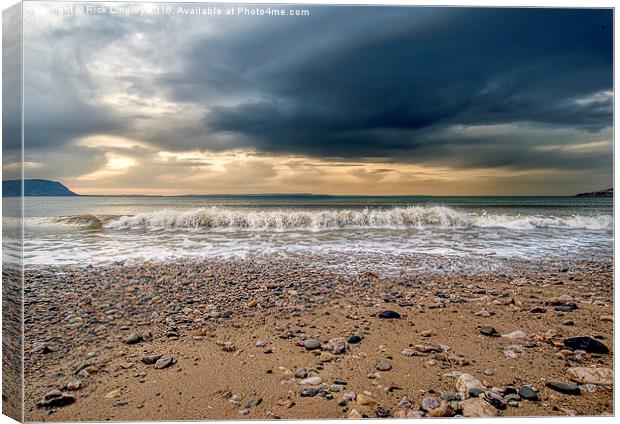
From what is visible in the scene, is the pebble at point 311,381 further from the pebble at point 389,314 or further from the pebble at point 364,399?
the pebble at point 389,314

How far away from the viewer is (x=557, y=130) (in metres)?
2.57

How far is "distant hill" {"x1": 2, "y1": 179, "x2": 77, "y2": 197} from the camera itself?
6.94ft

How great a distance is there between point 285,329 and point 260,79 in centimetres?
168

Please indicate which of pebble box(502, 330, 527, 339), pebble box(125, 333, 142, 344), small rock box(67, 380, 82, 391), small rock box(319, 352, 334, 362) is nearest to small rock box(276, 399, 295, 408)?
small rock box(319, 352, 334, 362)

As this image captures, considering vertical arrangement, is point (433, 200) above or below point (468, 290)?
above

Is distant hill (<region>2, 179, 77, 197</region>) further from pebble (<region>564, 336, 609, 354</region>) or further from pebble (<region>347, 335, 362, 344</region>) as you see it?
pebble (<region>564, 336, 609, 354</region>)

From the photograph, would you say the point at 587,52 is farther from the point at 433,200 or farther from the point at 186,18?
the point at 186,18

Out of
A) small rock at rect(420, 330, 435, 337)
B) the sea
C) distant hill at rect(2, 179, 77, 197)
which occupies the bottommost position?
small rock at rect(420, 330, 435, 337)

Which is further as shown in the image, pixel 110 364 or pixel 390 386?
pixel 110 364

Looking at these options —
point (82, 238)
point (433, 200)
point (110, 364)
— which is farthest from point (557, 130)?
point (82, 238)

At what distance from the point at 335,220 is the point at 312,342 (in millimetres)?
1377

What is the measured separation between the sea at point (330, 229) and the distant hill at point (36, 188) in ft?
0.23

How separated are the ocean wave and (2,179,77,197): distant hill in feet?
1.60

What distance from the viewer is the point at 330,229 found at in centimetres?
341
